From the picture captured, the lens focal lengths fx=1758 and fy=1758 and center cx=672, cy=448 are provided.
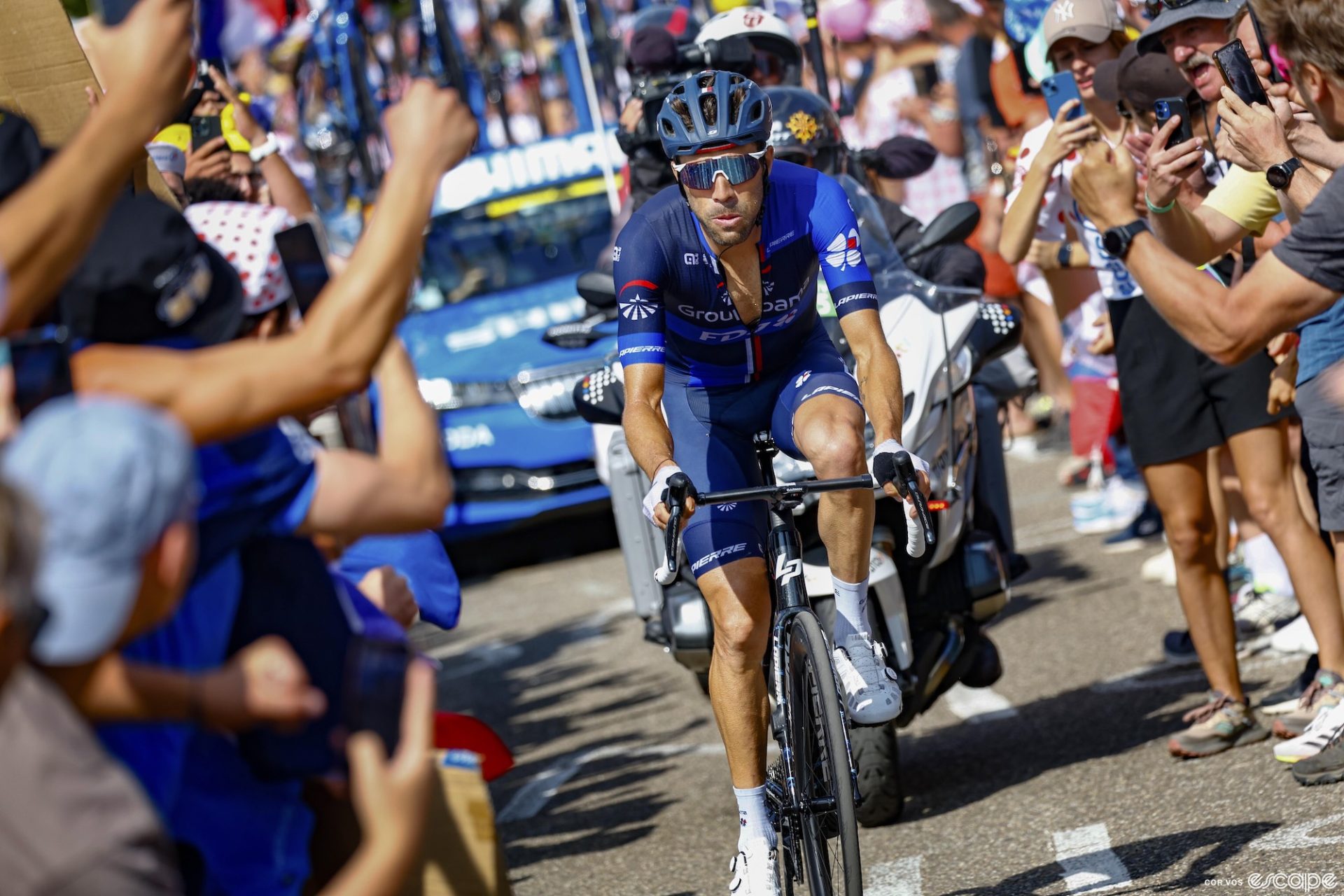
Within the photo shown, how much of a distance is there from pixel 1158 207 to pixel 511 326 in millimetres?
7523

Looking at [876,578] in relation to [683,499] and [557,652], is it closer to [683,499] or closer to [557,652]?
[683,499]

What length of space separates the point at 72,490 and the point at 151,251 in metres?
0.69

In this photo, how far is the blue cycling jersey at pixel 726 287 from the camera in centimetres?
509

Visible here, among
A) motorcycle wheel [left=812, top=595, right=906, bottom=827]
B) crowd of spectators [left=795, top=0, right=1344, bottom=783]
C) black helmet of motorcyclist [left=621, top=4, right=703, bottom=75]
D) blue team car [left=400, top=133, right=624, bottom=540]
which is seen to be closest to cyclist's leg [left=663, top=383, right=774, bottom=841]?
motorcycle wheel [left=812, top=595, right=906, bottom=827]

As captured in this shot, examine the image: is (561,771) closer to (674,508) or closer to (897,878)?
(897,878)

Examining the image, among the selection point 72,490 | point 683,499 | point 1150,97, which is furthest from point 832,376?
point 72,490

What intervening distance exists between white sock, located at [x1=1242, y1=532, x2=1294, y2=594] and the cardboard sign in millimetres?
5259

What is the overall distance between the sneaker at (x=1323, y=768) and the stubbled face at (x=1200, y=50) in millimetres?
2092

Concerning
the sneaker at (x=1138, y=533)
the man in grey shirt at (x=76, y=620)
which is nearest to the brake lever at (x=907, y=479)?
the man in grey shirt at (x=76, y=620)

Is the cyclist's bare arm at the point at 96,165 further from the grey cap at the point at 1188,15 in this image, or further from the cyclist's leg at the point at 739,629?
the grey cap at the point at 1188,15

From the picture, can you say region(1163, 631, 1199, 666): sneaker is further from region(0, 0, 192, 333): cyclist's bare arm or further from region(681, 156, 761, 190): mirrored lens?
region(0, 0, 192, 333): cyclist's bare arm

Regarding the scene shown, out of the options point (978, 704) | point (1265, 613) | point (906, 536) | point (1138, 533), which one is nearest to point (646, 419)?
point (906, 536)

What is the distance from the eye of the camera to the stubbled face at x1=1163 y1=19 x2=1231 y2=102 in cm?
567

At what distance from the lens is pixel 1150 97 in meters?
5.81
